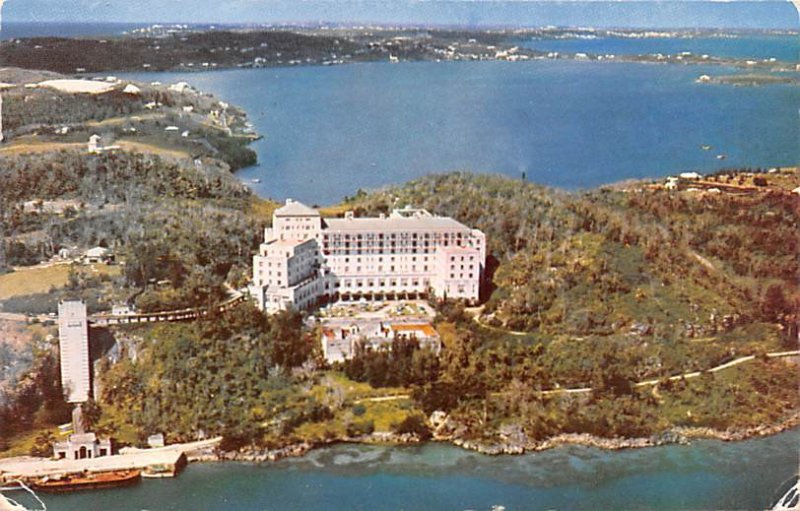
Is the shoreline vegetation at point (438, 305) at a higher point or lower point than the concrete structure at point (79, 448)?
higher

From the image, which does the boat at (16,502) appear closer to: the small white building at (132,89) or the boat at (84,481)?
the boat at (84,481)

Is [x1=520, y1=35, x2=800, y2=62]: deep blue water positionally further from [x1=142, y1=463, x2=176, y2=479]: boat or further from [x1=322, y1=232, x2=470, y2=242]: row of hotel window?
[x1=142, y1=463, x2=176, y2=479]: boat

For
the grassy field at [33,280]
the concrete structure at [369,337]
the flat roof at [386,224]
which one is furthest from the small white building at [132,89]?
the concrete structure at [369,337]

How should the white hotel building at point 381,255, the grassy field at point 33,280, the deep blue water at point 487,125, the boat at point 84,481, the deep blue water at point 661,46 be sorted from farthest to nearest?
the deep blue water at point 661,46 < the deep blue water at point 487,125 < the white hotel building at point 381,255 < the grassy field at point 33,280 < the boat at point 84,481

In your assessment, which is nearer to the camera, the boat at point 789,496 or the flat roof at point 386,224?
the boat at point 789,496

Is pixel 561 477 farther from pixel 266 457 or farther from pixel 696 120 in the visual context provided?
pixel 696 120

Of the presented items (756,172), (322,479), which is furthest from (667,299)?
(322,479)
